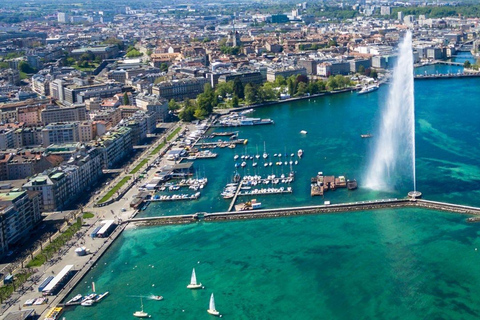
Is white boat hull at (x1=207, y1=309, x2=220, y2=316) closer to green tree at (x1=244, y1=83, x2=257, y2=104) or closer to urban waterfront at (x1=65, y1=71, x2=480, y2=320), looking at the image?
urban waterfront at (x1=65, y1=71, x2=480, y2=320)

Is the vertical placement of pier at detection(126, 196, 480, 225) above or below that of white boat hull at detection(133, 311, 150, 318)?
above

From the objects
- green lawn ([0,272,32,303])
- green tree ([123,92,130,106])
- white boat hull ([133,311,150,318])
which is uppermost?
green tree ([123,92,130,106])

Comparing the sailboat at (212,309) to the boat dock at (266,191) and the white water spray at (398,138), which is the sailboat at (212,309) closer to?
the boat dock at (266,191)

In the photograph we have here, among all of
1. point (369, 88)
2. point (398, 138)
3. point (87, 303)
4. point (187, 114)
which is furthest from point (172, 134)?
point (87, 303)

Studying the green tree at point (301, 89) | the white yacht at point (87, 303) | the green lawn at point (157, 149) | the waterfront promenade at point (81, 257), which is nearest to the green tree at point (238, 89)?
the green tree at point (301, 89)

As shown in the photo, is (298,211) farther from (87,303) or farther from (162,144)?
(162,144)

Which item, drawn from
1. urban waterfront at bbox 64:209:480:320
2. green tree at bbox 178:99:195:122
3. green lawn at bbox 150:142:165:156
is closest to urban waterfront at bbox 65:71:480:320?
urban waterfront at bbox 64:209:480:320
